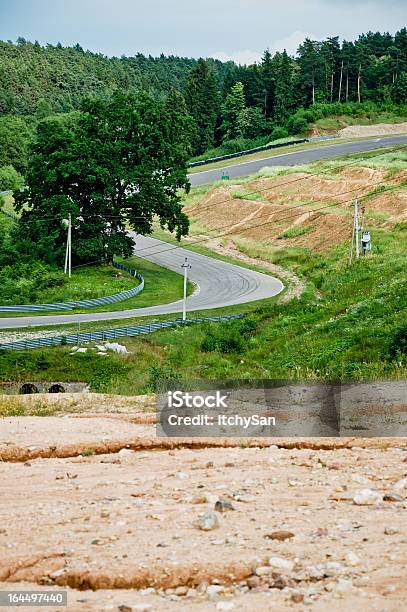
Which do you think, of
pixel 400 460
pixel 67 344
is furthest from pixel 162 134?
pixel 400 460

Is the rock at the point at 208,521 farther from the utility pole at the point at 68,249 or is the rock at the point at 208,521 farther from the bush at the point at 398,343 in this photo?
the utility pole at the point at 68,249

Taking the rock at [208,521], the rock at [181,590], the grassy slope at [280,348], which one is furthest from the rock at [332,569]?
the grassy slope at [280,348]

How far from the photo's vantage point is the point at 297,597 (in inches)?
396

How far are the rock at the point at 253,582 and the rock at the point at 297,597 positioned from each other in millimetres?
623

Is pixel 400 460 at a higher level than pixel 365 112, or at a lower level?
lower

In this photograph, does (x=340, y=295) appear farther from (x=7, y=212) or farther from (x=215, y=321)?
(x=7, y=212)

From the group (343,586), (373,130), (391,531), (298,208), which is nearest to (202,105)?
(373,130)

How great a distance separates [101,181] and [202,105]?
79.6 meters

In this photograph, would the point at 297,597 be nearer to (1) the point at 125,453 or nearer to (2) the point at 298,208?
(1) the point at 125,453

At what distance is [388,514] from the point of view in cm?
1261

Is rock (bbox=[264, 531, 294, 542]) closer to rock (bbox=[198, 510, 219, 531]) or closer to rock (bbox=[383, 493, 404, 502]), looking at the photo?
rock (bbox=[198, 510, 219, 531])

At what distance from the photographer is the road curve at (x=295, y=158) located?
107181 mm

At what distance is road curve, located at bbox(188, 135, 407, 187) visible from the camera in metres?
107

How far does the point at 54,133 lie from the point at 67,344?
90.0 ft
